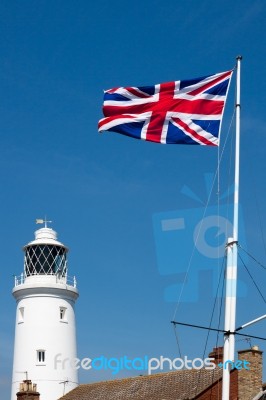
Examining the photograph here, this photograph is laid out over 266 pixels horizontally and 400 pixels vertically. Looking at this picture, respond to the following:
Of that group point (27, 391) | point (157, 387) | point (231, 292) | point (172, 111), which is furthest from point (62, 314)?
point (231, 292)

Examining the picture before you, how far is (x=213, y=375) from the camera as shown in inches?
1654

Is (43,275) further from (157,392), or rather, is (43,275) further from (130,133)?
(130,133)

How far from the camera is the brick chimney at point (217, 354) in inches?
1676

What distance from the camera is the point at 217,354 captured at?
42938 mm

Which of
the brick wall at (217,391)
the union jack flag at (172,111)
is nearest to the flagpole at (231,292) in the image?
the union jack flag at (172,111)

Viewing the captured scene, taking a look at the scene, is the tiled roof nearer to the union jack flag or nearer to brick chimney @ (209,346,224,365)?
brick chimney @ (209,346,224,365)

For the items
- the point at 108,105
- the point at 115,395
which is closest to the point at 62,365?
the point at 115,395

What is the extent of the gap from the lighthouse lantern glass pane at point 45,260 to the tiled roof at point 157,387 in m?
9.87

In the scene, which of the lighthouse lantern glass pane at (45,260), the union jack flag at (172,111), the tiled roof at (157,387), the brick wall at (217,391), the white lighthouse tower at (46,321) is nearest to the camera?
the union jack flag at (172,111)

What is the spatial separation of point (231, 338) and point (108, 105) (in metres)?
7.44

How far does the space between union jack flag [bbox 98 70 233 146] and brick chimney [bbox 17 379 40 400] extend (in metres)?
26.7

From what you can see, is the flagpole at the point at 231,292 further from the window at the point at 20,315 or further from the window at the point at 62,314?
the window at the point at 20,315

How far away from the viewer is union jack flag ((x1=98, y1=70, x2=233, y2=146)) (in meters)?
26.1

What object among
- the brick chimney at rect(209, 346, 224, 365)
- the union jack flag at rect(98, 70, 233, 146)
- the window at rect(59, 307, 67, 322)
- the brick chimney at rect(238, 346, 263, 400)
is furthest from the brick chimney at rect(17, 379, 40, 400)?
the union jack flag at rect(98, 70, 233, 146)
